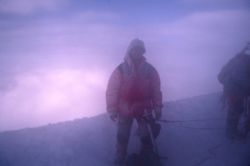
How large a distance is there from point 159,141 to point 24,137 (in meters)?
3.65

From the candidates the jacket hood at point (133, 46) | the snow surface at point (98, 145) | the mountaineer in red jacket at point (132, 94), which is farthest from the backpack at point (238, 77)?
the jacket hood at point (133, 46)

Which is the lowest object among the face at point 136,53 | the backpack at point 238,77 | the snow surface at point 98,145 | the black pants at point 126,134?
the snow surface at point 98,145

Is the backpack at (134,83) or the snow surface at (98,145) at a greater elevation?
the backpack at (134,83)

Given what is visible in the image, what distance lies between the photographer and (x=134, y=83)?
8.48m

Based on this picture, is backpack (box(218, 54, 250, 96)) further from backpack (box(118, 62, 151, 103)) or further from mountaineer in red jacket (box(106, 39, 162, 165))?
backpack (box(118, 62, 151, 103))

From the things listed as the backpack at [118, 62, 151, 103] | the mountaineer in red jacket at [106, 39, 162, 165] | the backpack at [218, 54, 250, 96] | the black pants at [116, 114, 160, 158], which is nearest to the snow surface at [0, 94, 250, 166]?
the black pants at [116, 114, 160, 158]

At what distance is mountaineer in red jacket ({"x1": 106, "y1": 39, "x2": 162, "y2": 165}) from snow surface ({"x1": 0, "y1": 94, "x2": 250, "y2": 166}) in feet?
2.91

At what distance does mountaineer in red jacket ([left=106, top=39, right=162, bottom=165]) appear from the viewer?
845 centimetres

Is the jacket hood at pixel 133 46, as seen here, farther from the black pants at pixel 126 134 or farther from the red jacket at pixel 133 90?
the black pants at pixel 126 134

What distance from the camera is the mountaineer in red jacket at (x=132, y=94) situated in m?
8.45

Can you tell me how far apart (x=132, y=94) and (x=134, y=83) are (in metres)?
0.26

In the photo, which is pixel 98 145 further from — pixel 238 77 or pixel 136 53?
pixel 238 77

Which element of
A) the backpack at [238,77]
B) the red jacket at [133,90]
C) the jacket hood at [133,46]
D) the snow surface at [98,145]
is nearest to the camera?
the red jacket at [133,90]

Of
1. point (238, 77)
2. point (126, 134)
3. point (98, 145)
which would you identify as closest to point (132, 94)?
point (126, 134)
